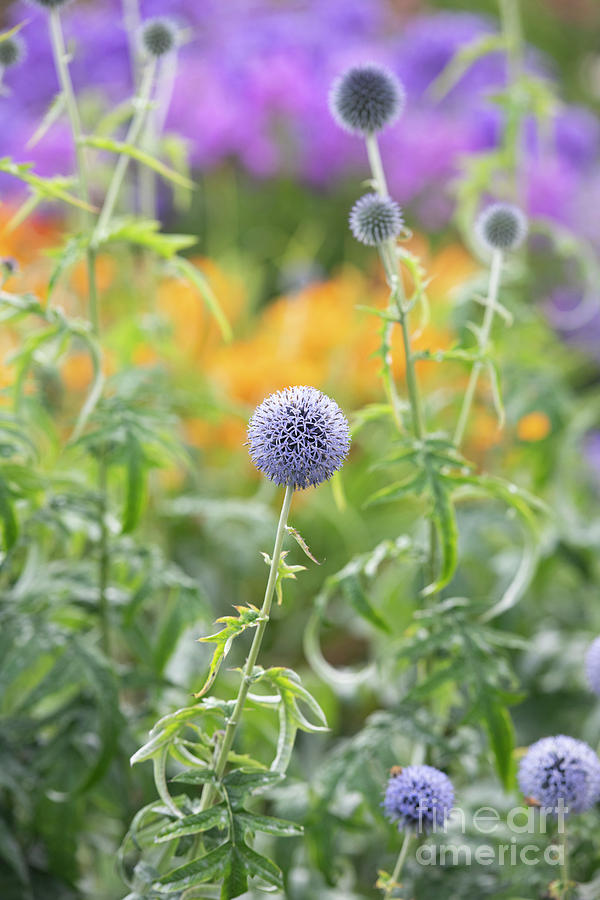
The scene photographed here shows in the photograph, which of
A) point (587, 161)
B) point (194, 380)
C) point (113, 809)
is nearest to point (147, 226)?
point (113, 809)

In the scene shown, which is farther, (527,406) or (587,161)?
(587,161)

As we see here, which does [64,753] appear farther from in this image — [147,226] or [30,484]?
[147,226]

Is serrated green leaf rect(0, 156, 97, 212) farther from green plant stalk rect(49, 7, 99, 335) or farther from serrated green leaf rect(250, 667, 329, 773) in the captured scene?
serrated green leaf rect(250, 667, 329, 773)

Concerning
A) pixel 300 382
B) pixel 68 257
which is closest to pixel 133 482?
pixel 68 257

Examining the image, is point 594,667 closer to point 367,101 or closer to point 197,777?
point 197,777

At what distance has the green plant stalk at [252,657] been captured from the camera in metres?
Result: 0.70

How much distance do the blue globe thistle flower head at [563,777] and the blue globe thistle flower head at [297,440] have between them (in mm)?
352

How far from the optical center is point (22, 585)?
111 cm

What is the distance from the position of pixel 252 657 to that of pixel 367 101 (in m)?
0.65

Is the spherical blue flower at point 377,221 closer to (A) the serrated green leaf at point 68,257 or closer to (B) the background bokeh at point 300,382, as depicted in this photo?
(B) the background bokeh at point 300,382

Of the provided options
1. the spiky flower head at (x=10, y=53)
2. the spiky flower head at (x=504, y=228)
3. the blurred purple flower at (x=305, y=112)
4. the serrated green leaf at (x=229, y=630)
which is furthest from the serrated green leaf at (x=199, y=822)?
the blurred purple flower at (x=305, y=112)

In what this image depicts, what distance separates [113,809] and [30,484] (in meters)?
0.43

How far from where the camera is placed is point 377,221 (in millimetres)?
927

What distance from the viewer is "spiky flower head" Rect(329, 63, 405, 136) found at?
1081 mm
